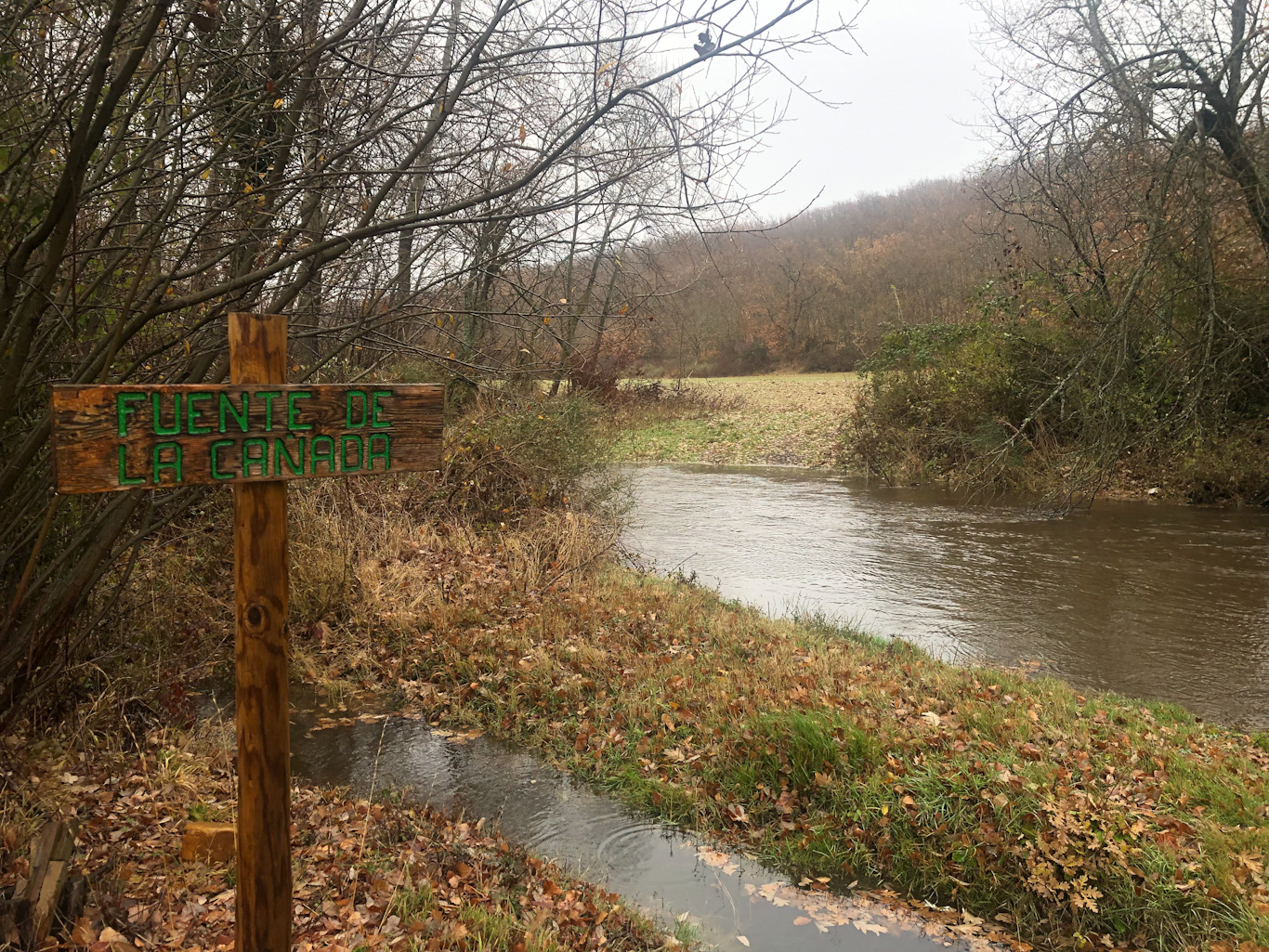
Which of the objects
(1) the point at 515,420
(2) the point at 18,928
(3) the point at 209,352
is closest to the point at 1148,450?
(1) the point at 515,420

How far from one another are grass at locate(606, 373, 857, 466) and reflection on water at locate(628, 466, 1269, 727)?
6.25m

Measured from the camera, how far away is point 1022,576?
38.8 feet

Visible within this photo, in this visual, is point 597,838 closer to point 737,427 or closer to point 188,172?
point 188,172

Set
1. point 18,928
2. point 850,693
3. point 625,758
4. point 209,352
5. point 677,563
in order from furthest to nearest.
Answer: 1. point 677,563
2. point 850,693
3. point 625,758
4. point 209,352
5. point 18,928

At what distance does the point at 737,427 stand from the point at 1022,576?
668 inches

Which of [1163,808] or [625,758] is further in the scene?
[625,758]

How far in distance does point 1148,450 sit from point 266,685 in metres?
17.9

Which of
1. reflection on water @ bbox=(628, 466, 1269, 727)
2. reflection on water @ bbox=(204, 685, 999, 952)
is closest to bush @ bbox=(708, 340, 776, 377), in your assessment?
reflection on water @ bbox=(628, 466, 1269, 727)

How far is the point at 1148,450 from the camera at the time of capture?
16859mm

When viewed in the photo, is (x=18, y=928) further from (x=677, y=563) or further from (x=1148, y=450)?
(x=1148, y=450)

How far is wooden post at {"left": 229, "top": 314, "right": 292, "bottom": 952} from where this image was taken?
2.60 metres

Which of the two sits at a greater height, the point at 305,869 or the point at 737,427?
the point at 737,427

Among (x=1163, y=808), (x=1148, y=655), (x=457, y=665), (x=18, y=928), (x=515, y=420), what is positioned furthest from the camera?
(x=515, y=420)

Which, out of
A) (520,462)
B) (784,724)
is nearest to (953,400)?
(520,462)
